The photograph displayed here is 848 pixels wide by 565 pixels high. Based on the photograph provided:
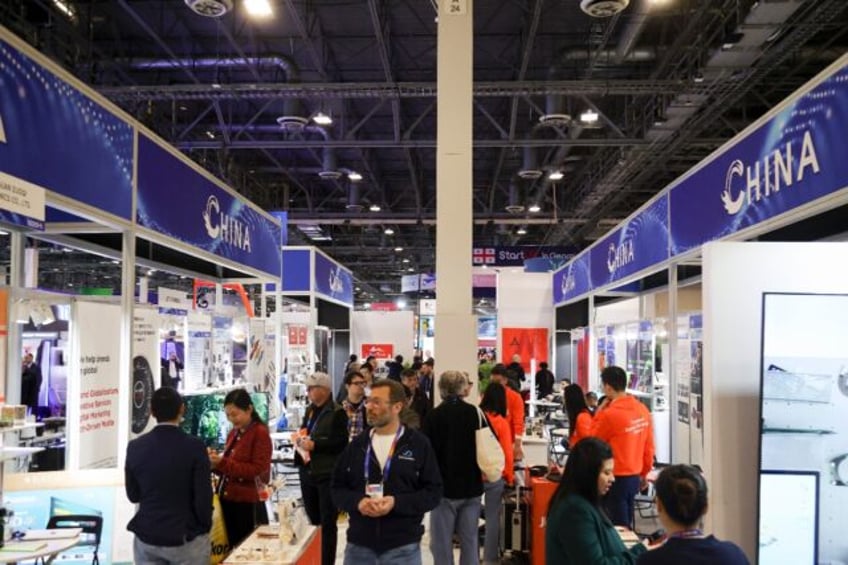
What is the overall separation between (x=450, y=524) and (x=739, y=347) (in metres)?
1.99

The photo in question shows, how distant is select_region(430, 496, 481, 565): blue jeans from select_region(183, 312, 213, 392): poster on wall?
3.11 m

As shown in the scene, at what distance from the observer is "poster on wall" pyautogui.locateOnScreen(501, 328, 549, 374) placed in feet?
52.5

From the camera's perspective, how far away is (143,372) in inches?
208

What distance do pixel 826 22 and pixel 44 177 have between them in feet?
24.5

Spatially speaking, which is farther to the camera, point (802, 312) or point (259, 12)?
point (259, 12)

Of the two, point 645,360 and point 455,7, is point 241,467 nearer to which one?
point 455,7

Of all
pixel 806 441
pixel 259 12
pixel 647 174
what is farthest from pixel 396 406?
pixel 647 174

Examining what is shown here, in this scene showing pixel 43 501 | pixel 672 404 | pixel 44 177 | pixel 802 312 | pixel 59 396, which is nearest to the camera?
pixel 802 312

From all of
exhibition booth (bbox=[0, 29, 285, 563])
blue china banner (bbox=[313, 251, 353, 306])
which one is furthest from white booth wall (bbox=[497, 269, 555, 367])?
exhibition booth (bbox=[0, 29, 285, 563])

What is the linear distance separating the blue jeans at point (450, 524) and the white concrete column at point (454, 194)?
1523 millimetres

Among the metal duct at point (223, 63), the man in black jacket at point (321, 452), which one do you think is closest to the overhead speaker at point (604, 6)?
the man in black jacket at point (321, 452)

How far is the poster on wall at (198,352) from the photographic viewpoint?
683 cm

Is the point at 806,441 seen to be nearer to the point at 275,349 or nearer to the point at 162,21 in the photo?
the point at 275,349

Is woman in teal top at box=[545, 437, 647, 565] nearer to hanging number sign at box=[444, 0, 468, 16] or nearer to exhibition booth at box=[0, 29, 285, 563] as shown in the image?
exhibition booth at box=[0, 29, 285, 563]
